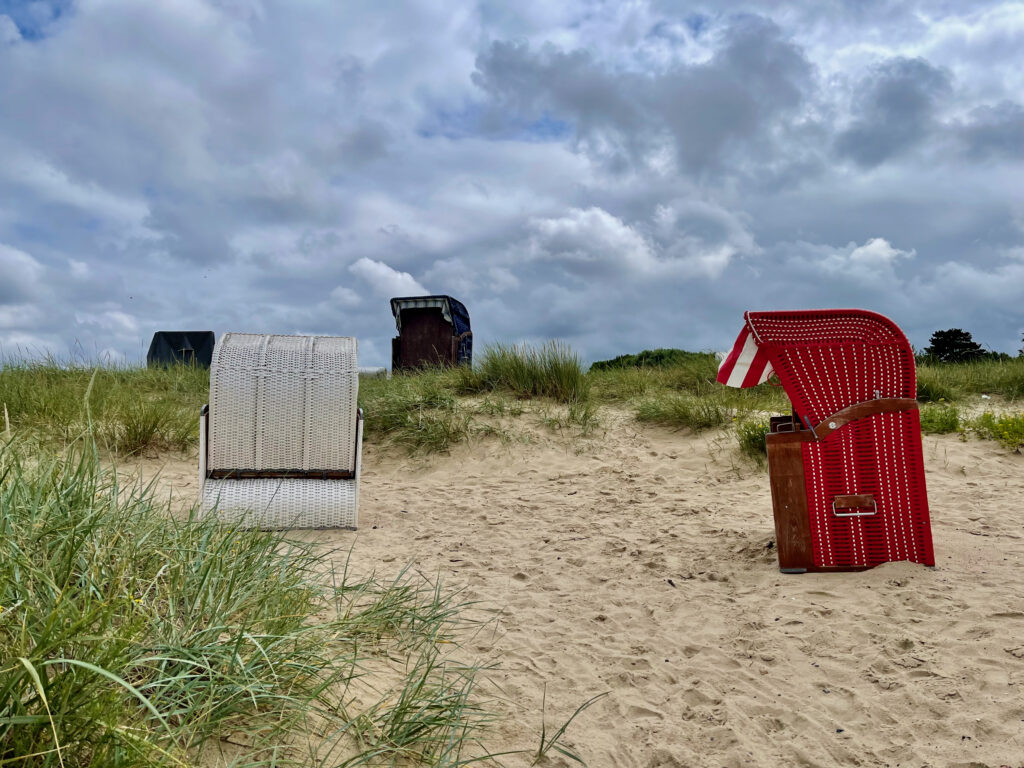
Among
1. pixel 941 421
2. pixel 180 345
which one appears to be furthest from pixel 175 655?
pixel 180 345

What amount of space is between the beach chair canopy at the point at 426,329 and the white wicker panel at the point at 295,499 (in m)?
7.68

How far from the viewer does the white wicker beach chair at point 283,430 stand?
5684mm

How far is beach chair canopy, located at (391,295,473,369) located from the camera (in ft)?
Answer: 44.2

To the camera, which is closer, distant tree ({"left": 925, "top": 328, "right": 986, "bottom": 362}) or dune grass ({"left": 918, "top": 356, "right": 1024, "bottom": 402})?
dune grass ({"left": 918, "top": 356, "right": 1024, "bottom": 402})

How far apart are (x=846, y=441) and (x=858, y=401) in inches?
9.7

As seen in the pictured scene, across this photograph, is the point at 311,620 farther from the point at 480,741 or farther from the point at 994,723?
the point at 994,723

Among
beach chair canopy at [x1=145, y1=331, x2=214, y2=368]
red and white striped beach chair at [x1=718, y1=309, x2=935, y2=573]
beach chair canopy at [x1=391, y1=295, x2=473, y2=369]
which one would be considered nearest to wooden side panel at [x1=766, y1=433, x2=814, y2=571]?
red and white striped beach chair at [x1=718, y1=309, x2=935, y2=573]

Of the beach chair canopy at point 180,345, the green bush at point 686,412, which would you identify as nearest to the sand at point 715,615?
the green bush at point 686,412

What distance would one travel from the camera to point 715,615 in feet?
13.4

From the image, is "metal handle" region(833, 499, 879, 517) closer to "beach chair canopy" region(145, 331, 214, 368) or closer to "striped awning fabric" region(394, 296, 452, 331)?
"striped awning fabric" region(394, 296, 452, 331)

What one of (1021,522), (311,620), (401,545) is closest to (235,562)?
(311,620)

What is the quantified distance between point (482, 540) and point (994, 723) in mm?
3455

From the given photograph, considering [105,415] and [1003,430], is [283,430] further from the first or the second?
[1003,430]

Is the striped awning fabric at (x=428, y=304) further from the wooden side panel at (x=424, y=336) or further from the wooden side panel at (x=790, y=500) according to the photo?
the wooden side panel at (x=790, y=500)
